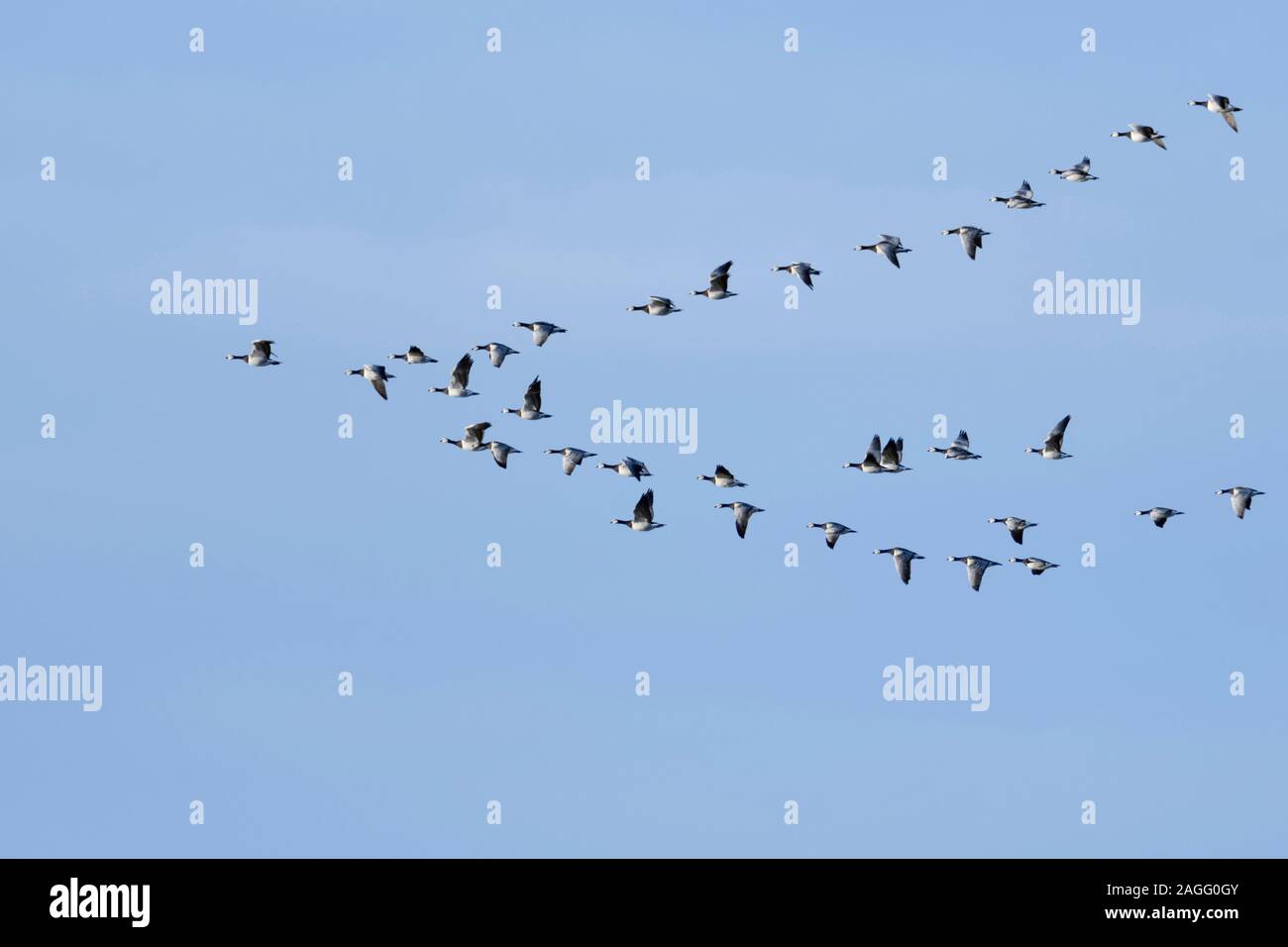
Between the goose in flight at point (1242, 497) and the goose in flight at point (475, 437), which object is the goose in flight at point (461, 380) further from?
the goose in flight at point (1242, 497)

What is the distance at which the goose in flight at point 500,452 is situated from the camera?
114312 mm

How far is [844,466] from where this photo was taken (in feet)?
377

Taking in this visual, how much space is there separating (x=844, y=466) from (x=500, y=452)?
1019cm

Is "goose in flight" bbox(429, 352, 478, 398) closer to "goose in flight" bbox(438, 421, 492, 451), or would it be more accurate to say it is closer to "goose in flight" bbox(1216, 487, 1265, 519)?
"goose in flight" bbox(438, 421, 492, 451)

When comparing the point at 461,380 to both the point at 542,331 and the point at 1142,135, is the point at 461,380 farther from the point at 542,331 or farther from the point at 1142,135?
the point at 1142,135

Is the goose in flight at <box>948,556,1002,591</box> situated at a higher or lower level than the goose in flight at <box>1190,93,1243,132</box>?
lower

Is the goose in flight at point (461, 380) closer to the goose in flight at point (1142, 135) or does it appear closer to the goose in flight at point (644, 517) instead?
the goose in flight at point (644, 517)

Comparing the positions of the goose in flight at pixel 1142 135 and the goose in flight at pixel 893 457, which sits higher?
the goose in flight at pixel 1142 135

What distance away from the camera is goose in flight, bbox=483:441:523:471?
114312 millimetres
